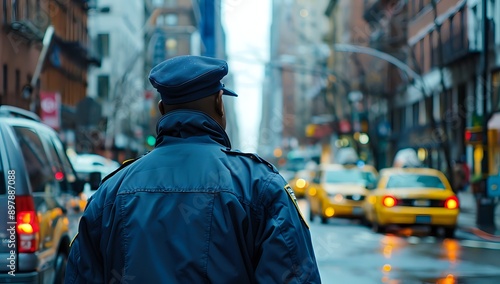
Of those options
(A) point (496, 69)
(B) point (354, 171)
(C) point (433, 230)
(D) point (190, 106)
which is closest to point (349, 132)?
(A) point (496, 69)

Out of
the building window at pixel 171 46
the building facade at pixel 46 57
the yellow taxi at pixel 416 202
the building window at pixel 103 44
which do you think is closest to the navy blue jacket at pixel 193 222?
the building facade at pixel 46 57

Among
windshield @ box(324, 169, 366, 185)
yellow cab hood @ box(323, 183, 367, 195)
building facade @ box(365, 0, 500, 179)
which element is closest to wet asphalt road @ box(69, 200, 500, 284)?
yellow cab hood @ box(323, 183, 367, 195)

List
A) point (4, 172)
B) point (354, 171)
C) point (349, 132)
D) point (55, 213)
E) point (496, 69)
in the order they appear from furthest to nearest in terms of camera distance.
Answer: point (349, 132), point (496, 69), point (354, 171), point (55, 213), point (4, 172)

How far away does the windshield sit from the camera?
2709 cm

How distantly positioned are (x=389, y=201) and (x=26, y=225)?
1451 cm

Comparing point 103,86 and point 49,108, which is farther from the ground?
point 103,86

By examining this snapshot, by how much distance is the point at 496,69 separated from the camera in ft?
114

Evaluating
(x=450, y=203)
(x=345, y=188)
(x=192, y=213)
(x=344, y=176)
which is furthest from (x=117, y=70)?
(x=192, y=213)

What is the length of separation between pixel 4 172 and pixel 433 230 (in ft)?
52.4

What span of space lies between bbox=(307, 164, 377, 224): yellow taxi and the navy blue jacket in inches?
866

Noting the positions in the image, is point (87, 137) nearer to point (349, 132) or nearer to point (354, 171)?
point (354, 171)

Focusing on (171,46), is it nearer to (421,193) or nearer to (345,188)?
(345,188)

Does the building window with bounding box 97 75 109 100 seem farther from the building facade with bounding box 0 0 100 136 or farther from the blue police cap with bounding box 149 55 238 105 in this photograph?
the blue police cap with bounding box 149 55 238 105

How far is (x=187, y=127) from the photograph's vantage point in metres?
3.32
